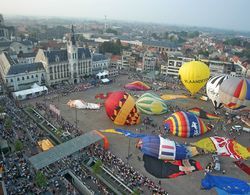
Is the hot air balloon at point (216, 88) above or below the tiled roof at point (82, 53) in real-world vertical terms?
below

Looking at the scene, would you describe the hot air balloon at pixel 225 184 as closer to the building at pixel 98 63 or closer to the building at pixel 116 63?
the building at pixel 98 63

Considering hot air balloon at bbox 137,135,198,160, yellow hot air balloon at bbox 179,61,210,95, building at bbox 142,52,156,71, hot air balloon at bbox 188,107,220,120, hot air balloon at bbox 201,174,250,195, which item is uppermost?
yellow hot air balloon at bbox 179,61,210,95

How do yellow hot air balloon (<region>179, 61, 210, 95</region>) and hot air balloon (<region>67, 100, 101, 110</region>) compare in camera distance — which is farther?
yellow hot air balloon (<region>179, 61, 210, 95</region>)

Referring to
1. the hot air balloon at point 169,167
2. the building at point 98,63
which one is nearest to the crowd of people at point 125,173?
the hot air balloon at point 169,167

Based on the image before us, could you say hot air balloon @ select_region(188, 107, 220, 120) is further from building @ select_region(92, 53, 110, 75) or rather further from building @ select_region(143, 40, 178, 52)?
building @ select_region(143, 40, 178, 52)

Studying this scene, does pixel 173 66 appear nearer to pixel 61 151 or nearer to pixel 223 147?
pixel 223 147

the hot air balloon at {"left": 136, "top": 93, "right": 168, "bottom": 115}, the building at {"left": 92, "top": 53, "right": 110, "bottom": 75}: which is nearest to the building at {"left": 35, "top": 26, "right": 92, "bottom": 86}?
the building at {"left": 92, "top": 53, "right": 110, "bottom": 75}
